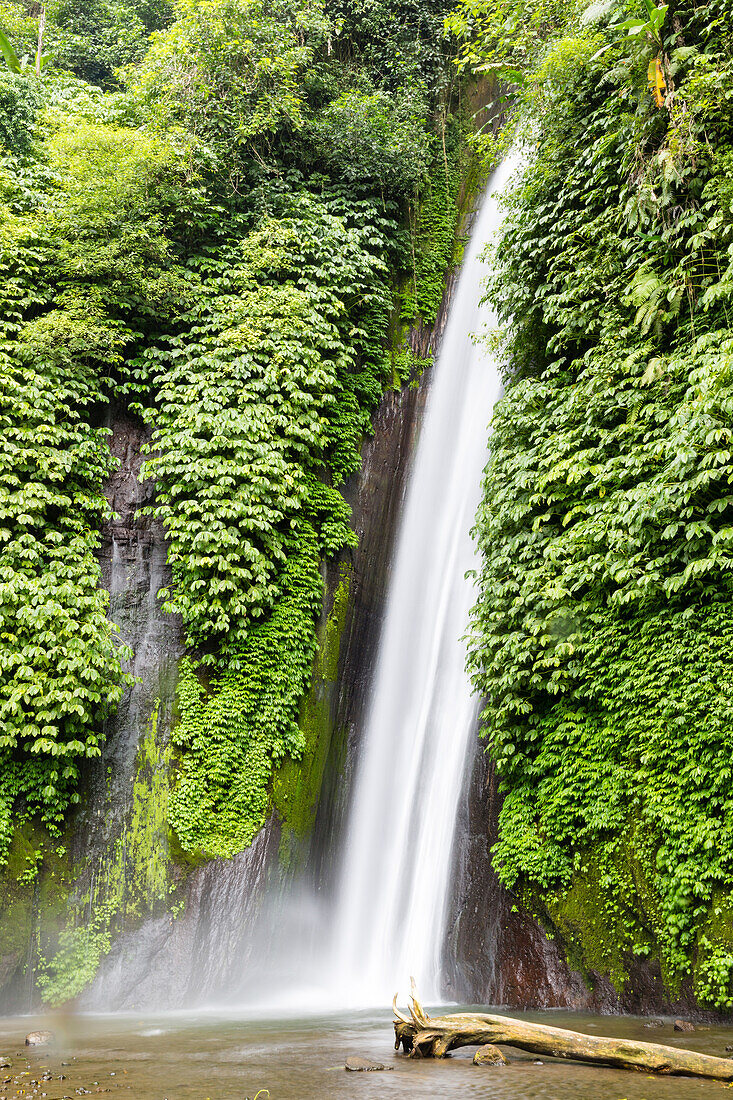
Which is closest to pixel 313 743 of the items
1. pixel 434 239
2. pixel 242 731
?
pixel 242 731

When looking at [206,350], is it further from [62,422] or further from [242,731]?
[242,731]

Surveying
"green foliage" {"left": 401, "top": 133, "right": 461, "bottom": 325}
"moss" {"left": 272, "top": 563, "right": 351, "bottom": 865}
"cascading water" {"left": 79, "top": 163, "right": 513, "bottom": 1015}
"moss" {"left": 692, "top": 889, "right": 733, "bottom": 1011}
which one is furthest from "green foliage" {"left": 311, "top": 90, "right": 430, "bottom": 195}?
"moss" {"left": 692, "top": 889, "right": 733, "bottom": 1011}

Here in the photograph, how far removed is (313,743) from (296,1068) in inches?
242

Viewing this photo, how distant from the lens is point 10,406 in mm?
10547

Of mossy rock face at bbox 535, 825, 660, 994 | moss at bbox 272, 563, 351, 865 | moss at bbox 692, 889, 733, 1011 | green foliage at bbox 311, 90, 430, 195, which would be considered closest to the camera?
moss at bbox 692, 889, 733, 1011

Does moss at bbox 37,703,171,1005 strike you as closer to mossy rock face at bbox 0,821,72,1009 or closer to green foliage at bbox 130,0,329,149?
mossy rock face at bbox 0,821,72,1009

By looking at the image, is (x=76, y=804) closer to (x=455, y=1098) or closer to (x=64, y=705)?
(x=64, y=705)

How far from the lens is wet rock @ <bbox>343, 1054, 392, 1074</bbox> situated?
507 cm

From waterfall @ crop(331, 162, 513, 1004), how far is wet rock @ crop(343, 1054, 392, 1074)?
153 inches

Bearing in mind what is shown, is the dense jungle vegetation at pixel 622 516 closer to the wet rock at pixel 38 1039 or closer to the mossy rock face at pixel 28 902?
the wet rock at pixel 38 1039

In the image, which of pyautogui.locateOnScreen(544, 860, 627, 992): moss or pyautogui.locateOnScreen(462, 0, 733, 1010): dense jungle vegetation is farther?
pyautogui.locateOnScreen(544, 860, 627, 992): moss

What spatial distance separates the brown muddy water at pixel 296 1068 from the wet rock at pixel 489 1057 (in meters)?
0.07

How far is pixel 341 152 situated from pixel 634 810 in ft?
44.2

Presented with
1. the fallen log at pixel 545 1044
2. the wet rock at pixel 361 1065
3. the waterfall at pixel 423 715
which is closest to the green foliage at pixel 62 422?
the waterfall at pixel 423 715
